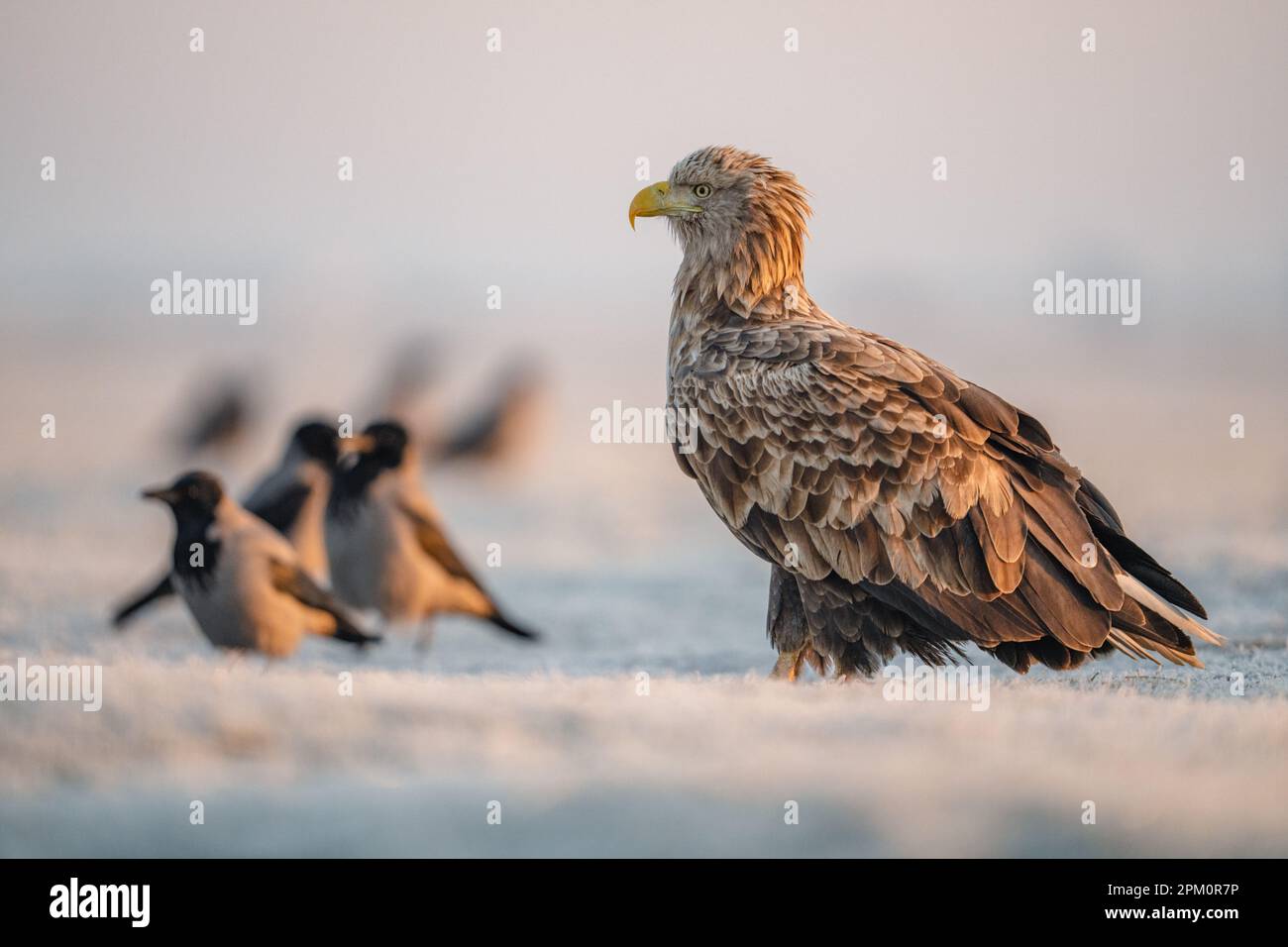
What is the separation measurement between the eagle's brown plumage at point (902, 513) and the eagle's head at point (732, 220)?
453 millimetres

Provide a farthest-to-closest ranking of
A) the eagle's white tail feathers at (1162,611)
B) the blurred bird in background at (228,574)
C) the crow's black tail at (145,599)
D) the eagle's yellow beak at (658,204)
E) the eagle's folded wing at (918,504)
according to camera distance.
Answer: the crow's black tail at (145,599)
the blurred bird in background at (228,574)
the eagle's yellow beak at (658,204)
the eagle's white tail feathers at (1162,611)
the eagle's folded wing at (918,504)

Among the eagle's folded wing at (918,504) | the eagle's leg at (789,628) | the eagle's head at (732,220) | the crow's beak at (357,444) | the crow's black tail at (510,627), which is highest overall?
the eagle's head at (732,220)

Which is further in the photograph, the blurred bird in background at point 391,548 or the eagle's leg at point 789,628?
the blurred bird in background at point 391,548

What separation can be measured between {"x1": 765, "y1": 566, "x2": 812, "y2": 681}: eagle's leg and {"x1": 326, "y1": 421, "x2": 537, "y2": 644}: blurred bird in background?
352 centimetres

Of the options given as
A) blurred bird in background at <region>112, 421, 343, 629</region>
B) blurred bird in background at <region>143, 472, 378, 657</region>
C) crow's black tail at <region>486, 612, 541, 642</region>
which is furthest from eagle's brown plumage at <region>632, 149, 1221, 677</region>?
blurred bird in background at <region>112, 421, 343, 629</region>

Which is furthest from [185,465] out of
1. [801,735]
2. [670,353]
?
[801,735]

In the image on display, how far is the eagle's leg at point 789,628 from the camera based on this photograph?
6.91m

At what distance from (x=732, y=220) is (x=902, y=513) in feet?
6.02

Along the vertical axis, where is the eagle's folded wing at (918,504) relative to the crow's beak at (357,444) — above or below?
below

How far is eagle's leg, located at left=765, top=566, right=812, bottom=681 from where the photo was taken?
22.7 feet

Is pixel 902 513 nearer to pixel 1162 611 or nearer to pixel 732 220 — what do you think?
pixel 1162 611

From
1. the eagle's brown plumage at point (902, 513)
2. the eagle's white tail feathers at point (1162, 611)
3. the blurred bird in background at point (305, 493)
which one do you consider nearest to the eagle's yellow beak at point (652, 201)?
the eagle's brown plumage at point (902, 513)

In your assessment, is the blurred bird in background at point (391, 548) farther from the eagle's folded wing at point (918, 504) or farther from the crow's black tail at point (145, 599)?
the eagle's folded wing at point (918, 504)

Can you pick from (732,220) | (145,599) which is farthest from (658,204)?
(145,599)
